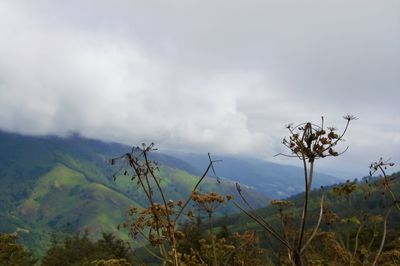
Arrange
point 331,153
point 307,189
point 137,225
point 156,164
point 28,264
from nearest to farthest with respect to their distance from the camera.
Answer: point 307,189 < point 331,153 < point 156,164 < point 137,225 < point 28,264

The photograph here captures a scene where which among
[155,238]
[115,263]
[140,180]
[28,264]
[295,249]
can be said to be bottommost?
[28,264]

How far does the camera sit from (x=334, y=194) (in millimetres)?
6828

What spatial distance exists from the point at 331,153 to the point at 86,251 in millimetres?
102840

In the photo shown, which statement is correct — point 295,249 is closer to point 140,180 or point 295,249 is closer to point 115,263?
point 140,180

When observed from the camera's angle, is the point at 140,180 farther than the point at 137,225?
No

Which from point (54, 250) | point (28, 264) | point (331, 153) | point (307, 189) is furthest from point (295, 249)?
point (54, 250)

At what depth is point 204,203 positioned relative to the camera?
8180 mm

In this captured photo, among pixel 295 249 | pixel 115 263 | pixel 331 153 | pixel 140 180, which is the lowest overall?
pixel 115 263

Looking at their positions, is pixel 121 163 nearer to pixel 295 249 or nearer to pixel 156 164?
pixel 156 164

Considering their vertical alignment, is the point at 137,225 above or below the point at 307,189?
below

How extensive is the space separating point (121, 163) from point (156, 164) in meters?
0.51

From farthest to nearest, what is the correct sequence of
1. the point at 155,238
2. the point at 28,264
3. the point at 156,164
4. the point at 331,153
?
1. the point at 28,264
2. the point at 155,238
3. the point at 156,164
4. the point at 331,153

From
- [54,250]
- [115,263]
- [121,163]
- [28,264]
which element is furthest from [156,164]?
[54,250]

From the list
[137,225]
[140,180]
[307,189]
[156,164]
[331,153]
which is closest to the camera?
[307,189]
